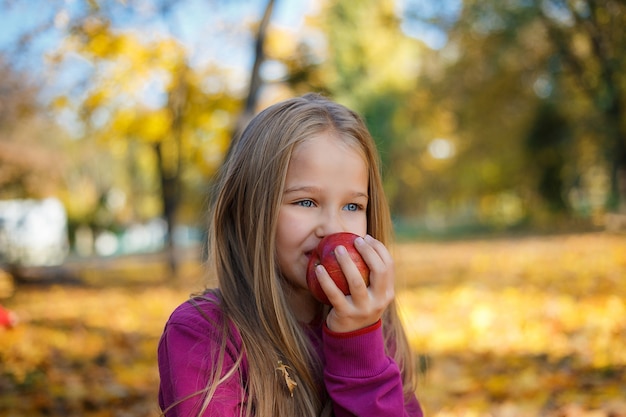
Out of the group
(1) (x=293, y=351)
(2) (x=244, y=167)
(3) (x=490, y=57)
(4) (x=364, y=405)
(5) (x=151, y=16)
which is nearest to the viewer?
(4) (x=364, y=405)

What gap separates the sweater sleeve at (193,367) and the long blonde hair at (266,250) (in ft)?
0.18

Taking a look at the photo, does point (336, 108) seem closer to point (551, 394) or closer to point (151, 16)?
point (551, 394)

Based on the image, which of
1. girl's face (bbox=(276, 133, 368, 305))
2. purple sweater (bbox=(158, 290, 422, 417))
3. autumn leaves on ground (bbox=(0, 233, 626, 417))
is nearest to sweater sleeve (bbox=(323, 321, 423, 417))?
purple sweater (bbox=(158, 290, 422, 417))

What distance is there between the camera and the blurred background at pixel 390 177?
4.24m

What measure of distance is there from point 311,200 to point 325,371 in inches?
16.2

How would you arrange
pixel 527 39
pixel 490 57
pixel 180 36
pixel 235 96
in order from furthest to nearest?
pixel 527 39, pixel 490 57, pixel 235 96, pixel 180 36

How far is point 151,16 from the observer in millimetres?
8836

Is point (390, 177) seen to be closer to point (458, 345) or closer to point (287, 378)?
point (458, 345)

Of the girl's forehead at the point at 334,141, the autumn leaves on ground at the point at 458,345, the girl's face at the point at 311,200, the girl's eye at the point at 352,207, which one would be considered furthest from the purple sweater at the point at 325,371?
the autumn leaves on ground at the point at 458,345

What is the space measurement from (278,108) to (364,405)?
78 cm

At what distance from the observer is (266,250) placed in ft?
5.24

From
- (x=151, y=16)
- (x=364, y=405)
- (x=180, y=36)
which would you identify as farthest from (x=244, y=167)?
(x=180, y=36)

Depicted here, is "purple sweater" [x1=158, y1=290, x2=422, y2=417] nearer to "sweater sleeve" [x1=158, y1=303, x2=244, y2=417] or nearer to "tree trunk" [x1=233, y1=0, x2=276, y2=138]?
"sweater sleeve" [x1=158, y1=303, x2=244, y2=417]

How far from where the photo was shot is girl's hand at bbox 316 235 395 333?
145cm
